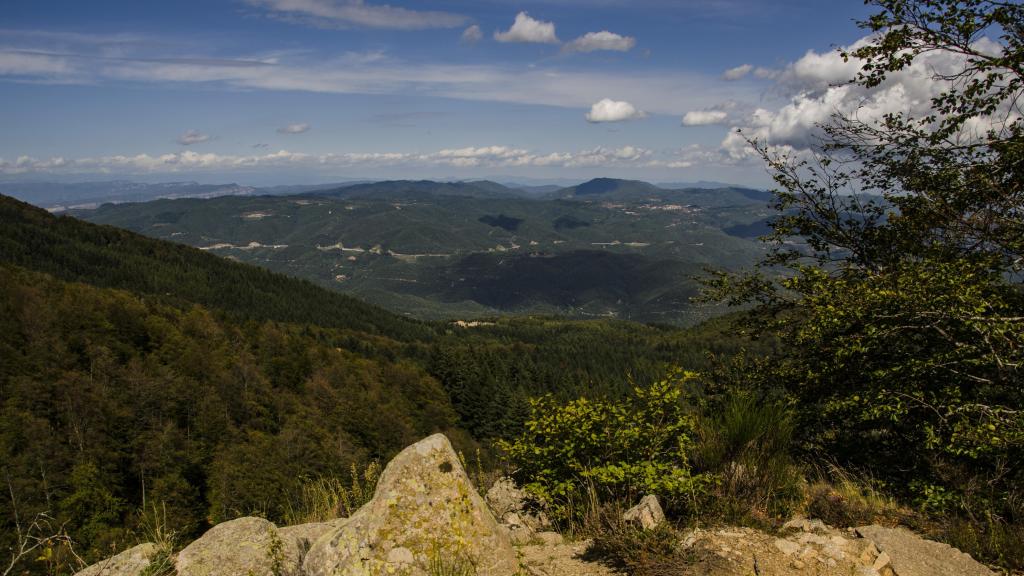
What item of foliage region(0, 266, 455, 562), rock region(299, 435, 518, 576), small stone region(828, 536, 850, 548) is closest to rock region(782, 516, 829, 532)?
small stone region(828, 536, 850, 548)

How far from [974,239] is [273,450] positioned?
5568 centimetres

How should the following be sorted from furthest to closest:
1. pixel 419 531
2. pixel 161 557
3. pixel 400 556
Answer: pixel 161 557, pixel 419 531, pixel 400 556

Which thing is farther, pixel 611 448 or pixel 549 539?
pixel 611 448

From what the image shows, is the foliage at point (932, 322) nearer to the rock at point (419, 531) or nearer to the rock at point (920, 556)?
the rock at point (920, 556)

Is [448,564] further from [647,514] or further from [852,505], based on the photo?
[852,505]

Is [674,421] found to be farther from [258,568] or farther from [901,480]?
[258,568]

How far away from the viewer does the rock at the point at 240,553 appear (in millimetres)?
5559

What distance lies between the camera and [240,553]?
584cm

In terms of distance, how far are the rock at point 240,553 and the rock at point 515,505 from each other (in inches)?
113

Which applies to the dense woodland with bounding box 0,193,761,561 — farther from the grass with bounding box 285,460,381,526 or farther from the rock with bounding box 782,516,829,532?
the rock with bounding box 782,516,829,532

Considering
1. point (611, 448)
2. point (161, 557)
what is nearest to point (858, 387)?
point (611, 448)

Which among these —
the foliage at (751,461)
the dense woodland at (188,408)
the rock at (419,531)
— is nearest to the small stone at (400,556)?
the rock at (419,531)

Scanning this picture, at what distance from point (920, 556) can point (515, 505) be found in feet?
16.4

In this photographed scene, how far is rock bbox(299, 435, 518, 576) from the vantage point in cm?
500
